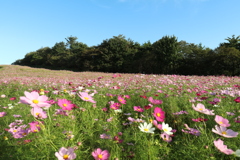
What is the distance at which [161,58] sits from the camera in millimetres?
24188

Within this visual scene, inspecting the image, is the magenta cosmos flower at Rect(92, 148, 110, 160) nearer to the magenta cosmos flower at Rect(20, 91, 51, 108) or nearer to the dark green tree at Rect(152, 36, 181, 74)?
the magenta cosmos flower at Rect(20, 91, 51, 108)

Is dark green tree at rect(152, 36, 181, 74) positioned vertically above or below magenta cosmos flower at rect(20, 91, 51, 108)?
above

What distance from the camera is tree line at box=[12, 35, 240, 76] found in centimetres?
1933

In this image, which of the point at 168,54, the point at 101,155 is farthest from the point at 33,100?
the point at 168,54

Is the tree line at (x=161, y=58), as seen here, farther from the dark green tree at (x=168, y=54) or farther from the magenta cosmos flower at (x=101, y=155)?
the magenta cosmos flower at (x=101, y=155)

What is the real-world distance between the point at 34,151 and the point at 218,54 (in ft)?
74.4

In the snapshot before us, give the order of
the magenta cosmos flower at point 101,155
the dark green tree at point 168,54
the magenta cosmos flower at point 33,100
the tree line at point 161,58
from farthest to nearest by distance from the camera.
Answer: the dark green tree at point 168,54
the tree line at point 161,58
the magenta cosmos flower at point 101,155
the magenta cosmos flower at point 33,100

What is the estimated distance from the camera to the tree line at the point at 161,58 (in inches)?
761

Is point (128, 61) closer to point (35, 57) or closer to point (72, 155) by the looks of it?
point (72, 155)


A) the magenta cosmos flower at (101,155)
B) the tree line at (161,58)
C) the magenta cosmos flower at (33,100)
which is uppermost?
the tree line at (161,58)

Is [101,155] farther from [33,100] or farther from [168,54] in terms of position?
[168,54]

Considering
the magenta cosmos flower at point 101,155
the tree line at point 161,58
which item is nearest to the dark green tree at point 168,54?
the tree line at point 161,58

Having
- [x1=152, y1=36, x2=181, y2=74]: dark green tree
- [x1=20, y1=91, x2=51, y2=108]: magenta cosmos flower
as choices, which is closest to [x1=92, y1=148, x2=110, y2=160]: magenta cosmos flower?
[x1=20, y1=91, x2=51, y2=108]: magenta cosmos flower

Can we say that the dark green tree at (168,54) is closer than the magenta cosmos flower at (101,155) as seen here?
No
